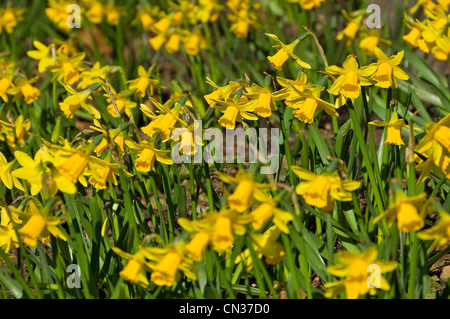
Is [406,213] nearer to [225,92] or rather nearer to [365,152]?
[365,152]

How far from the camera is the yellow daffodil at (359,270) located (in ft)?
5.41

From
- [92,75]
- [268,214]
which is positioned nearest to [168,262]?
[268,214]

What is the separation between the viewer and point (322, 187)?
1756 mm

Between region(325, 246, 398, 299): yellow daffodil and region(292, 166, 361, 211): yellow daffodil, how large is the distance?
0.17 meters

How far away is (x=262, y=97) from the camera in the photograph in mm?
2197

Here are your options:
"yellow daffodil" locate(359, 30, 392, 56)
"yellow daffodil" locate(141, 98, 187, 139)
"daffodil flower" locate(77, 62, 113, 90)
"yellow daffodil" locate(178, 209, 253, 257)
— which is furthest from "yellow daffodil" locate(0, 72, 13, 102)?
"yellow daffodil" locate(359, 30, 392, 56)

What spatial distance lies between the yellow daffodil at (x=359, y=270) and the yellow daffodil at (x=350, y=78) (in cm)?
63

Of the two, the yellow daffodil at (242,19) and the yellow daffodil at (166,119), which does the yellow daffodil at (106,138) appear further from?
the yellow daffodil at (242,19)

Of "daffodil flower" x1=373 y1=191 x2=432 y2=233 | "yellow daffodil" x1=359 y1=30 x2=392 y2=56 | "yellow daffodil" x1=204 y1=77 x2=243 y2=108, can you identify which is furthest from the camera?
"yellow daffodil" x1=359 y1=30 x2=392 y2=56

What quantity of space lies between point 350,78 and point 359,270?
72 cm

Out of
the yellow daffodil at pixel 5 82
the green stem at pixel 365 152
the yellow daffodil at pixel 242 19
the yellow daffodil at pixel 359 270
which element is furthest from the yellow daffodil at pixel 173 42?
the yellow daffodil at pixel 359 270

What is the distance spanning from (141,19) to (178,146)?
2442mm

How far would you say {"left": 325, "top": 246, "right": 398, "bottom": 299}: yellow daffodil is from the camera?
64.9 inches

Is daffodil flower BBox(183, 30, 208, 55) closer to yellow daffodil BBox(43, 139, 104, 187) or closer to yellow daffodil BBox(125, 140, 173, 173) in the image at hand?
yellow daffodil BBox(125, 140, 173, 173)
